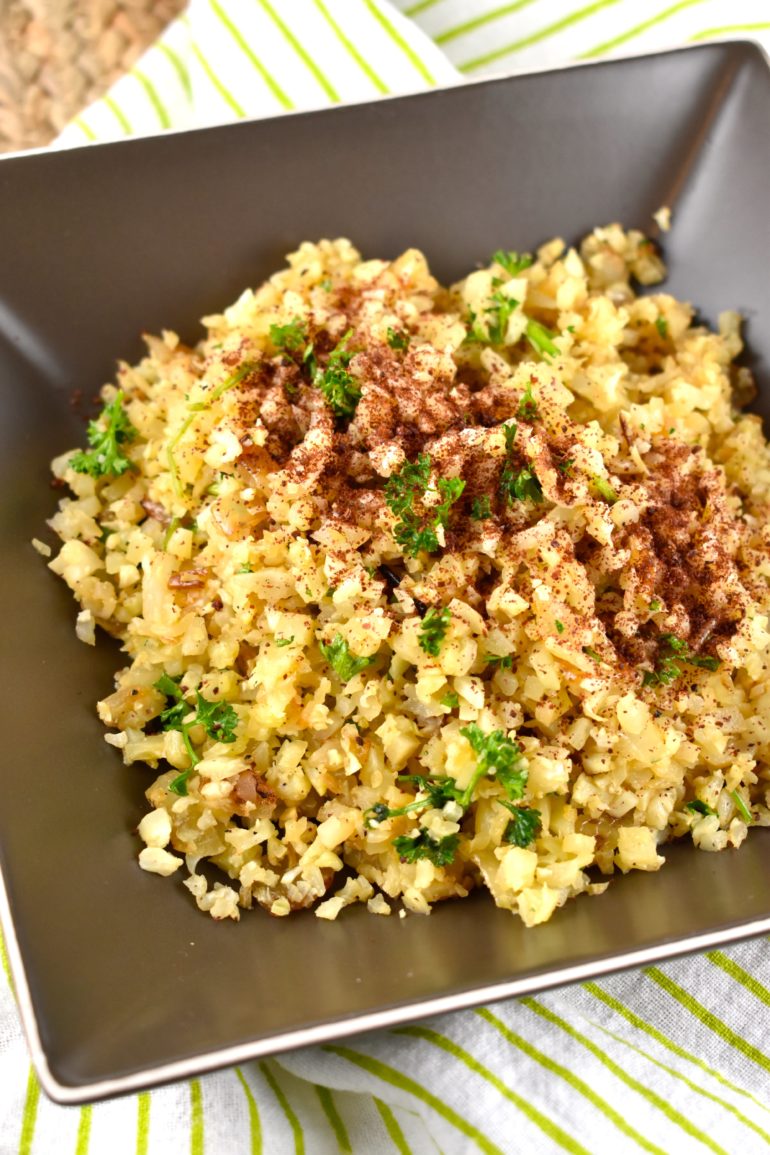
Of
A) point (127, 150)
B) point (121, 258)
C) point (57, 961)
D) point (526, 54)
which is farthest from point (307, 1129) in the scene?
point (526, 54)

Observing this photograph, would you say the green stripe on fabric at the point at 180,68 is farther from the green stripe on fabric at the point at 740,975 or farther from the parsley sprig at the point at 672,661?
the green stripe on fabric at the point at 740,975

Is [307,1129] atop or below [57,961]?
below

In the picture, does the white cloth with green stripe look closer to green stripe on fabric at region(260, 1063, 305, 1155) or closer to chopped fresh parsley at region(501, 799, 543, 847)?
green stripe on fabric at region(260, 1063, 305, 1155)

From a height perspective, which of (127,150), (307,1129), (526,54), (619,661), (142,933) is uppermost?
(127,150)

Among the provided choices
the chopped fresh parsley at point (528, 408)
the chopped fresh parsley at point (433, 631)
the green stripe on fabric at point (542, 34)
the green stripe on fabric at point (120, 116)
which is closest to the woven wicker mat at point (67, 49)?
the green stripe on fabric at point (120, 116)

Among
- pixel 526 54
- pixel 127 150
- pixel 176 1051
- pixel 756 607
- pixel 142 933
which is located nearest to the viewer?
pixel 176 1051

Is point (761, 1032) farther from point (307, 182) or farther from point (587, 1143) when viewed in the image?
point (307, 182)
